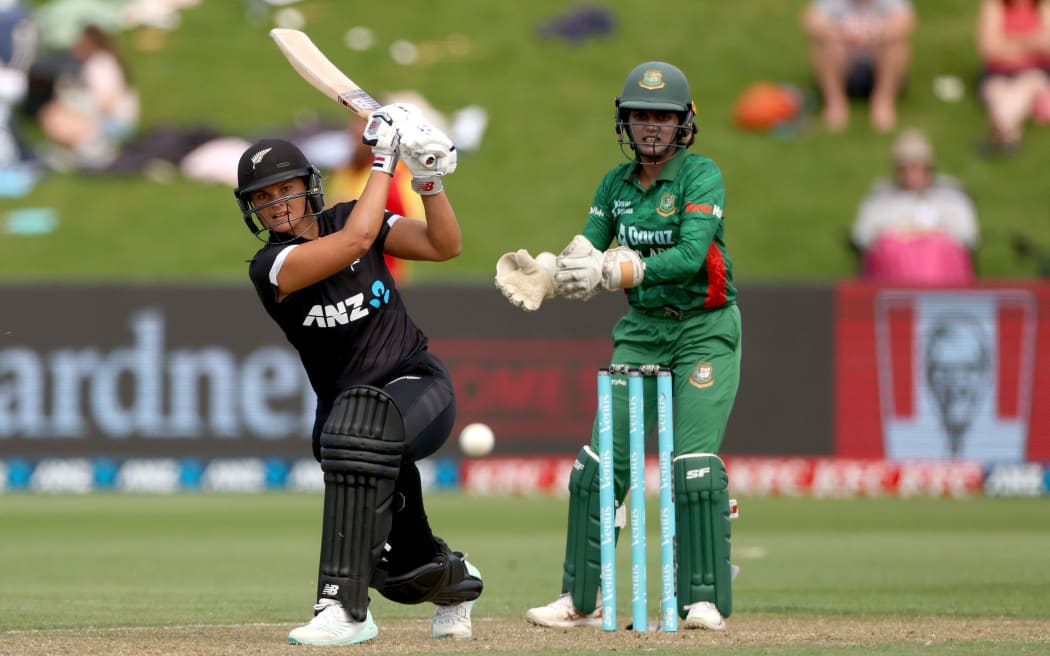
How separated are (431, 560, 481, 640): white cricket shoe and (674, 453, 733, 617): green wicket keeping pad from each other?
707 millimetres

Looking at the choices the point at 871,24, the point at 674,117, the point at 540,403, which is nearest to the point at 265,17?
the point at 871,24

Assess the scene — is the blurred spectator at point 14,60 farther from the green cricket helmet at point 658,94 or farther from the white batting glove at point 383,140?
the white batting glove at point 383,140

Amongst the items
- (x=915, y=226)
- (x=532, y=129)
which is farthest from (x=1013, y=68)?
(x=532, y=129)

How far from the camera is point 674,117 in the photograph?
19.6ft

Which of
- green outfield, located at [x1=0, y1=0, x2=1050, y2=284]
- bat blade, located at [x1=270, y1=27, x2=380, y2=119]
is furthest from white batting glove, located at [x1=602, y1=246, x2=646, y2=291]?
green outfield, located at [x1=0, y1=0, x2=1050, y2=284]

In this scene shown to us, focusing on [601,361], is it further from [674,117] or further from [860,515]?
[674,117]

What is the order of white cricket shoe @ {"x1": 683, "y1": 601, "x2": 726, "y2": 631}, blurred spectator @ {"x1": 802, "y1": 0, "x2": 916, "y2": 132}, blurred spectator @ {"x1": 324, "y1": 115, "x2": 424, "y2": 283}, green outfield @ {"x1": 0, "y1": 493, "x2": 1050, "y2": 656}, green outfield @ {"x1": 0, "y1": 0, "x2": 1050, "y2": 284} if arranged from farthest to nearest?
blurred spectator @ {"x1": 802, "y1": 0, "x2": 916, "y2": 132} < green outfield @ {"x1": 0, "y1": 0, "x2": 1050, "y2": 284} < blurred spectator @ {"x1": 324, "y1": 115, "x2": 424, "y2": 283} < white cricket shoe @ {"x1": 683, "y1": 601, "x2": 726, "y2": 631} < green outfield @ {"x1": 0, "y1": 493, "x2": 1050, "y2": 656}

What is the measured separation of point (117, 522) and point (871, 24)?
8193 millimetres

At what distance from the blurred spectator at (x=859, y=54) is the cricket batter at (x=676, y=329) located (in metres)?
9.91

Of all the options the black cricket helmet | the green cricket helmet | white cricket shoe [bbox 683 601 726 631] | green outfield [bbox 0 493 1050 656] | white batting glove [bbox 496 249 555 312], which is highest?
the green cricket helmet

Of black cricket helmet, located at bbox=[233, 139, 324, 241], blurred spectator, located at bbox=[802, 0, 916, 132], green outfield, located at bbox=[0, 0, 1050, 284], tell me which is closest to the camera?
Result: black cricket helmet, located at bbox=[233, 139, 324, 241]

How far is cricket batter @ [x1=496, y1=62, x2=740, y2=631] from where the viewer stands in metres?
5.79

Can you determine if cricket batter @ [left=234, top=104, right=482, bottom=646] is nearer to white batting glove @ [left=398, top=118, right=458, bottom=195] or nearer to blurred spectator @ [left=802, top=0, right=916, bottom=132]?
white batting glove @ [left=398, top=118, right=458, bottom=195]

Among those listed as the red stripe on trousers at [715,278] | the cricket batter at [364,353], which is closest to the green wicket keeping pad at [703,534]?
the red stripe on trousers at [715,278]
